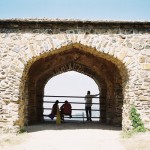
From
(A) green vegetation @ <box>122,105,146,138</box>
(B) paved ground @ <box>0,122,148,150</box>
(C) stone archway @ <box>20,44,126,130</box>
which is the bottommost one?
(B) paved ground @ <box>0,122,148,150</box>

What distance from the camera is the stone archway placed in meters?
12.4

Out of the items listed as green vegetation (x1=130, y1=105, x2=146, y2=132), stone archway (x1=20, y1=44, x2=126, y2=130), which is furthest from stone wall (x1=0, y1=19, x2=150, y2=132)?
stone archway (x1=20, y1=44, x2=126, y2=130)

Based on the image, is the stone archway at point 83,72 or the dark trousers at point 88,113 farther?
the dark trousers at point 88,113

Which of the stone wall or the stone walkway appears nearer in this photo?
the stone walkway

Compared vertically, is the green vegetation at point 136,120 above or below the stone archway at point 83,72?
below

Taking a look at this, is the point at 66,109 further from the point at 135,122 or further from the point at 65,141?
the point at 65,141

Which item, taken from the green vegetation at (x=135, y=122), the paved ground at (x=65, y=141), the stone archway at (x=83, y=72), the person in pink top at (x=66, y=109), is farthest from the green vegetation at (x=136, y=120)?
the person in pink top at (x=66, y=109)

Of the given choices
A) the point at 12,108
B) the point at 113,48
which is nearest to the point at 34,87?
the point at 12,108

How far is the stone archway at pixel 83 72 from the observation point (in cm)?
1244

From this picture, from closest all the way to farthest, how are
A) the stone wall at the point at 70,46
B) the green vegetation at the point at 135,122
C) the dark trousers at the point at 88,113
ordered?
the green vegetation at the point at 135,122 → the stone wall at the point at 70,46 → the dark trousers at the point at 88,113

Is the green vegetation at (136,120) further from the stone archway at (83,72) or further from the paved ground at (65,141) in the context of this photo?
the stone archway at (83,72)

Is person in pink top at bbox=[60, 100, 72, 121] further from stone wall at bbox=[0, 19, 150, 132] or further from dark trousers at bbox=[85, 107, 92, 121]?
stone wall at bbox=[0, 19, 150, 132]

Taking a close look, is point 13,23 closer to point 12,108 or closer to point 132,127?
point 12,108

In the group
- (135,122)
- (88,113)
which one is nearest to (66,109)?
(88,113)
